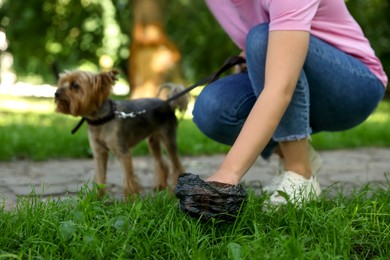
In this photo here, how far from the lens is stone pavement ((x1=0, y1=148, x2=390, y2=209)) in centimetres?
434

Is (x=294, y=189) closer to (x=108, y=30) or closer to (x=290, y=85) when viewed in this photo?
(x=290, y=85)

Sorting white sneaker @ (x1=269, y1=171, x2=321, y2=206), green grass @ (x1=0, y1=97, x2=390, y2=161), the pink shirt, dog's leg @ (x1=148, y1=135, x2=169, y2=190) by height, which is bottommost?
green grass @ (x1=0, y1=97, x2=390, y2=161)

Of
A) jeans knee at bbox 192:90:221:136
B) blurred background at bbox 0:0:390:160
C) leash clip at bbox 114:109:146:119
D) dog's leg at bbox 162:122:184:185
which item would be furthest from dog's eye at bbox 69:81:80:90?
blurred background at bbox 0:0:390:160

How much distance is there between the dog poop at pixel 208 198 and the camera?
2486mm

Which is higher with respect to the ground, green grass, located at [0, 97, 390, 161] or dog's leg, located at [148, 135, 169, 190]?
dog's leg, located at [148, 135, 169, 190]

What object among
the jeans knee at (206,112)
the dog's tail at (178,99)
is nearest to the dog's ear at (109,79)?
the dog's tail at (178,99)

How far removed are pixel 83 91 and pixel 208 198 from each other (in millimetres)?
1898

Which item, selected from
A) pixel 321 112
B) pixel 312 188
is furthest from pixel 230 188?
pixel 321 112

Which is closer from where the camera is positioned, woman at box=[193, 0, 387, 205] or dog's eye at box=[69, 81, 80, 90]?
woman at box=[193, 0, 387, 205]

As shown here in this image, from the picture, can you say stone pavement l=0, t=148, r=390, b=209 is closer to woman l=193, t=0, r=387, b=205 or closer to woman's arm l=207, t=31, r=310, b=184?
woman l=193, t=0, r=387, b=205

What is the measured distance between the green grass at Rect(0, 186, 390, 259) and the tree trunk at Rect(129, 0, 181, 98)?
10.2 m

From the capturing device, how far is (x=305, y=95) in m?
3.20

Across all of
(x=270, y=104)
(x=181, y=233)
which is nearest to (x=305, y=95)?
(x=270, y=104)

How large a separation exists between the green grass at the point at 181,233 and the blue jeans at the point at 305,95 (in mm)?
594
